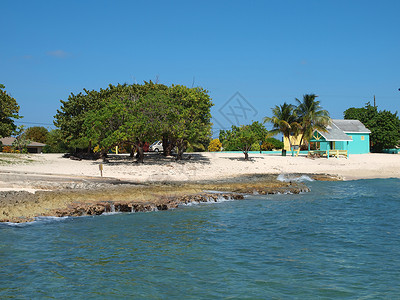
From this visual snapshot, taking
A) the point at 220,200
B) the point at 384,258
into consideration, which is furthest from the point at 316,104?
the point at 384,258

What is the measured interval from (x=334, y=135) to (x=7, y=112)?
1638 inches

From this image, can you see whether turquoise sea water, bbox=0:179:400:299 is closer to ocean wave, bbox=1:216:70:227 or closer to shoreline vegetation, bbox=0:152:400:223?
ocean wave, bbox=1:216:70:227

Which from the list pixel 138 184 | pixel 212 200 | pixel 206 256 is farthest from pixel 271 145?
pixel 206 256

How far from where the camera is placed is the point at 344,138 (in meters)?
55.7

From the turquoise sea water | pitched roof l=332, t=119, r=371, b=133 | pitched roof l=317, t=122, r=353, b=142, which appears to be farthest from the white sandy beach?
the turquoise sea water

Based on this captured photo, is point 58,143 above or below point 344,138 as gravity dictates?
below

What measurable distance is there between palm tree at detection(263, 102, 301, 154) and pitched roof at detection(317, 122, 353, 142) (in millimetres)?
4595

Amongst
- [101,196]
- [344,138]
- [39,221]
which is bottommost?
[39,221]

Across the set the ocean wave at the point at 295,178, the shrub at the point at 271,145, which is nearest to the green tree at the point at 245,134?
the ocean wave at the point at 295,178

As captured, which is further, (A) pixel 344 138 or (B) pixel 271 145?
(B) pixel 271 145

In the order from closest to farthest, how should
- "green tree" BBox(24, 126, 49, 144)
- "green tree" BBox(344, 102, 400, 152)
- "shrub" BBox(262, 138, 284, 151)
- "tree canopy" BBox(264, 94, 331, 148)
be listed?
"tree canopy" BBox(264, 94, 331, 148)
"green tree" BBox(344, 102, 400, 152)
"shrub" BBox(262, 138, 284, 151)
"green tree" BBox(24, 126, 49, 144)

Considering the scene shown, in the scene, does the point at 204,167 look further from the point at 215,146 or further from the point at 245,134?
the point at 215,146

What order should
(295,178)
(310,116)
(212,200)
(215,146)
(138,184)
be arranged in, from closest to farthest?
(212,200) < (138,184) < (295,178) < (310,116) < (215,146)

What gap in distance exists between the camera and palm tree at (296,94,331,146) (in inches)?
2089
